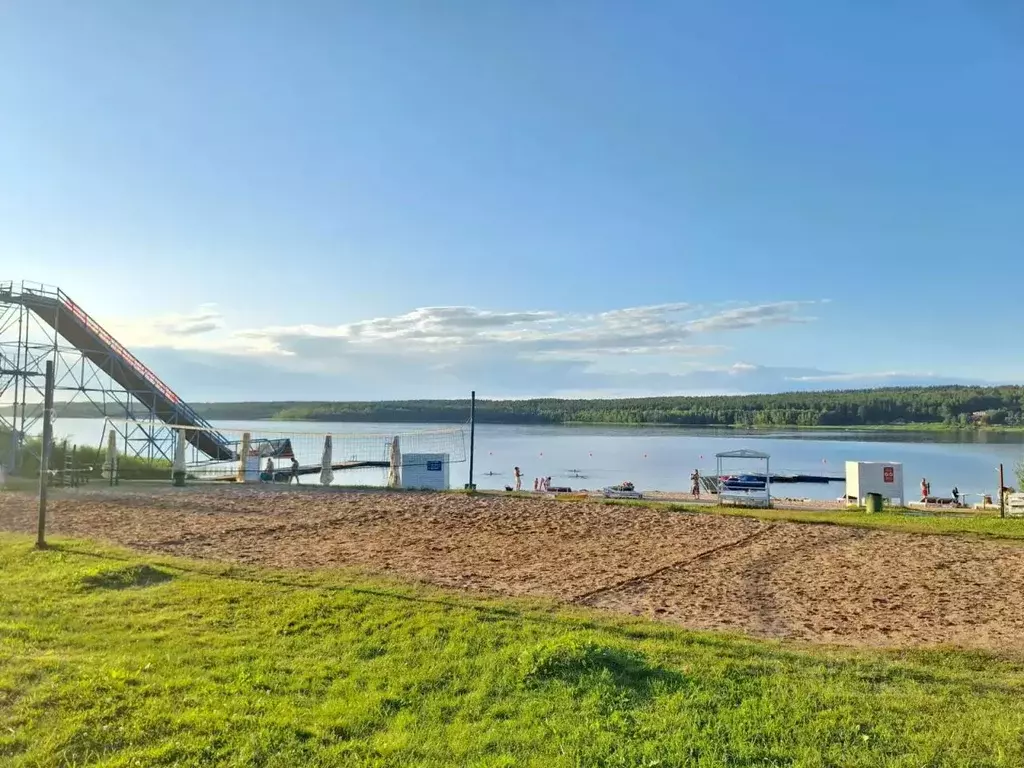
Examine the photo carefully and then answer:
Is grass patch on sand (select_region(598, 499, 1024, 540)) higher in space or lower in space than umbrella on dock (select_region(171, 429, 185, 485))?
lower

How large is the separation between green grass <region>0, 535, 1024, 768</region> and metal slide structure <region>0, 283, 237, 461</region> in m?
21.0

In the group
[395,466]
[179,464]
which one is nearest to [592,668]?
[179,464]

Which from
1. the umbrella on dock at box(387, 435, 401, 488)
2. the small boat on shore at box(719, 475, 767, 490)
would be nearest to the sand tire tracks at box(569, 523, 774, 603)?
the small boat on shore at box(719, 475, 767, 490)

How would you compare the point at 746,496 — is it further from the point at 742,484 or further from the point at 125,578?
the point at 125,578

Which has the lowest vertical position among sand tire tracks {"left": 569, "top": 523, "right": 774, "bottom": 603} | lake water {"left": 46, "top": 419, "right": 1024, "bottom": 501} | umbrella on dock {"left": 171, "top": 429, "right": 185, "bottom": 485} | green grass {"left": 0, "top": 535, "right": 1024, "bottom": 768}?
lake water {"left": 46, "top": 419, "right": 1024, "bottom": 501}

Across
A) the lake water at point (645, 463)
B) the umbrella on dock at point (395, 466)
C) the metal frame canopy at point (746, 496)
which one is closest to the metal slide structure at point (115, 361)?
the lake water at point (645, 463)

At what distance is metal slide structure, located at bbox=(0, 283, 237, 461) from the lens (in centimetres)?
2492

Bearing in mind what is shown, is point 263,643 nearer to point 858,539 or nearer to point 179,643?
point 179,643

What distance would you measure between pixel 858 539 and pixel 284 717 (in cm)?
1125

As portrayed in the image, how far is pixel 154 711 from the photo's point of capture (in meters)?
4.22

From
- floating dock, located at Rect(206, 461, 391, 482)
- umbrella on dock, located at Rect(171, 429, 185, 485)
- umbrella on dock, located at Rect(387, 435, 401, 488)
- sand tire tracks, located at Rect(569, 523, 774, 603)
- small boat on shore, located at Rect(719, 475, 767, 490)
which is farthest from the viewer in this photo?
floating dock, located at Rect(206, 461, 391, 482)

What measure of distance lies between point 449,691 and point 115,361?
2699cm

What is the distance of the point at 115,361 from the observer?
27172 millimetres

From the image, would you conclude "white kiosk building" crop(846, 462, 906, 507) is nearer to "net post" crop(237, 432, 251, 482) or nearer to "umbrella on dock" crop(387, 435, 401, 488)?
"umbrella on dock" crop(387, 435, 401, 488)
